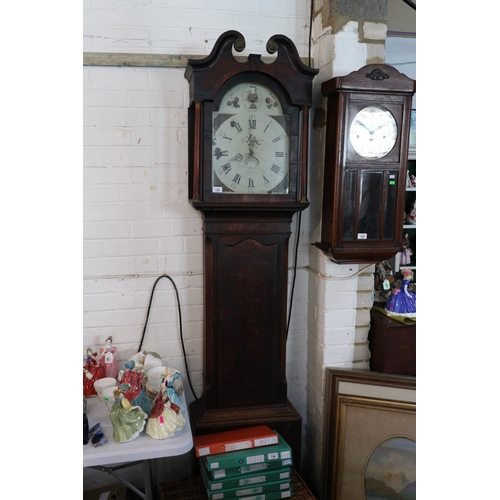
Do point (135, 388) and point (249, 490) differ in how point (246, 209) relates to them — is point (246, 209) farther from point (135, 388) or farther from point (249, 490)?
point (249, 490)

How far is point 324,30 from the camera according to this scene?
197cm

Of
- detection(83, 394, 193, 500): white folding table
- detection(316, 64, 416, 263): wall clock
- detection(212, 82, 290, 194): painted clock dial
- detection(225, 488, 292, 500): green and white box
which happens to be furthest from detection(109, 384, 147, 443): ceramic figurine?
detection(316, 64, 416, 263): wall clock

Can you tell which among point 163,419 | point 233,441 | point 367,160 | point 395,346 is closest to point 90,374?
point 163,419

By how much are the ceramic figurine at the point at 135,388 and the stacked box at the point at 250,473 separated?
38cm

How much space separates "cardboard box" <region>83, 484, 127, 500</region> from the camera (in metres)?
1.86

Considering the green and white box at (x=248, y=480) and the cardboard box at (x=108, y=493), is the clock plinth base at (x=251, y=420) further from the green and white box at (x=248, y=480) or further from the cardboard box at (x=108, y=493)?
the cardboard box at (x=108, y=493)

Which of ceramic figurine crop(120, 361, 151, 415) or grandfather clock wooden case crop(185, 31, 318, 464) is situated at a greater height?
grandfather clock wooden case crop(185, 31, 318, 464)

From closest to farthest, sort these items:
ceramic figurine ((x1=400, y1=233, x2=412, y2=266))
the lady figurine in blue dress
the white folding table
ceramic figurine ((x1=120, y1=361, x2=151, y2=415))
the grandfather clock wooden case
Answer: the white folding table < ceramic figurine ((x1=120, y1=361, x2=151, y2=415)) < the grandfather clock wooden case < the lady figurine in blue dress < ceramic figurine ((x1=400, y1=233, x2=412, y2=266))

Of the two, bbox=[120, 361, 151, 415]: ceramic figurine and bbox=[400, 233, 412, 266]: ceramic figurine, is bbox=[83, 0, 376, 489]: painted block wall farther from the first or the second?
bbox=[400, 233, 412, 266]: ceramic figurine

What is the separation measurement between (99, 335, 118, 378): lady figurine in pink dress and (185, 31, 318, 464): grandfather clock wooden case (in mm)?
403

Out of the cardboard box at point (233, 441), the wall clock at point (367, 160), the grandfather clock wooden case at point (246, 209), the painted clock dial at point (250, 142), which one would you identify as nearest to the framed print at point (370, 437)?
the grandfather clock wooden case at point (246, 209)

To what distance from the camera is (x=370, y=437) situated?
1.96m

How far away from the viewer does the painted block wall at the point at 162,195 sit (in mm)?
1940

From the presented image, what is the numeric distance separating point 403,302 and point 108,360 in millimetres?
1329
